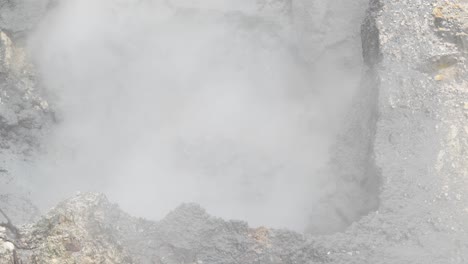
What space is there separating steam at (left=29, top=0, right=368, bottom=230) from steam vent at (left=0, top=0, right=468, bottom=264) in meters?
0.01

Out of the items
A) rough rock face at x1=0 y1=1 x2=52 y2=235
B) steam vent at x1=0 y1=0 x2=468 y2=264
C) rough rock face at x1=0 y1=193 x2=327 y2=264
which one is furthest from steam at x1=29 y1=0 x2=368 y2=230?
rough rock face at x1=0 y1=193 x2=327 y2=264

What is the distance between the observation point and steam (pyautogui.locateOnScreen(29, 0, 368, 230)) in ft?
15.4

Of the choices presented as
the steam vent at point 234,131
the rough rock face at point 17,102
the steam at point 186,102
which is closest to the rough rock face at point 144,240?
the steam vent at point 234,131

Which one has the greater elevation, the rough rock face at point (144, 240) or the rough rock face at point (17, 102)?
the rough rock face at point (17, 102)

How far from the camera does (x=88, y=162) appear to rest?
5012 mm

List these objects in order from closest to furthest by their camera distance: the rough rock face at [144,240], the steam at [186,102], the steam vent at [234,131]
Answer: the rough rock face at [144,240]
the steam vent at [234,131]
the steam at [186,102]

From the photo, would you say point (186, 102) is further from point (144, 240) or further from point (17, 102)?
point (144, 240)

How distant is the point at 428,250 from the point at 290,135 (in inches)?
75.5

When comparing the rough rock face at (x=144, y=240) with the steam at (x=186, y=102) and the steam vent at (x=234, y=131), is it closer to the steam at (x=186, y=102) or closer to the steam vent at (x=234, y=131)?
the steam vent at (x=234, y=131)

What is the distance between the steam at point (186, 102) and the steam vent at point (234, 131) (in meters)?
0.01

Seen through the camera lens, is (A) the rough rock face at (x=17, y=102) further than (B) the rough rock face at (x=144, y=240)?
Yes

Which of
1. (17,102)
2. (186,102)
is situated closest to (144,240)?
(186,102)

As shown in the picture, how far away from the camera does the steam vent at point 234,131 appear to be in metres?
3.24

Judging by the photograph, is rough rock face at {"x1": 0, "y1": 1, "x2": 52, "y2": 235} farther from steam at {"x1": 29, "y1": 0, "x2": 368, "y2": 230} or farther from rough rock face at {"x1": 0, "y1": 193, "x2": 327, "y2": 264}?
rough rock face at {"x1": 0, "y1": 193, "x2": 327, "y2": 264}
